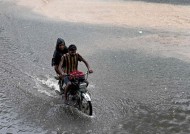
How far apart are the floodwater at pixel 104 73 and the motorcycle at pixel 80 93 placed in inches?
7.7

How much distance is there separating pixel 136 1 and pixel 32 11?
775 cm

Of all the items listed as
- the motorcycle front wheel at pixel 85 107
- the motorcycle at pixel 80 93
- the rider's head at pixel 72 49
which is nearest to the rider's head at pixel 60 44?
the rider's head at pixel 72 49

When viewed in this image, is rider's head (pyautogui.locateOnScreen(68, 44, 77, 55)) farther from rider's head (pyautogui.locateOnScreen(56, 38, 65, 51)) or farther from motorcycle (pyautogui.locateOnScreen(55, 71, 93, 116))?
rider's head (pyautogui.locateOnScreen(56, 38, 65, 51))

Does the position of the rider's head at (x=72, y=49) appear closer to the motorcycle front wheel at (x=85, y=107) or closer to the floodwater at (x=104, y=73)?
the motorcycle front wheel at (x=85, y=107)

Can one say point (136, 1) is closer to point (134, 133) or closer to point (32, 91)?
point (32, 91)

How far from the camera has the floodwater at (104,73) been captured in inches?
363

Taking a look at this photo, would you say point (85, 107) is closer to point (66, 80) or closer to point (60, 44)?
point (66, 80)

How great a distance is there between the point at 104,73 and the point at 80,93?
133 inches

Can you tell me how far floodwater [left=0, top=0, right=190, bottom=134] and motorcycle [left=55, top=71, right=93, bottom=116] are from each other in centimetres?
19

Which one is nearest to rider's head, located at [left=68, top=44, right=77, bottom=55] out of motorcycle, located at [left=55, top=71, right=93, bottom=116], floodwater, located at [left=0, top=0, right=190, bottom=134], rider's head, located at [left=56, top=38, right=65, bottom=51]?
motorcycle, located at [left=55, top=71, right=93, bottom=116]

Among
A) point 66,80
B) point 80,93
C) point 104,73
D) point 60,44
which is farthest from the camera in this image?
point 104,73

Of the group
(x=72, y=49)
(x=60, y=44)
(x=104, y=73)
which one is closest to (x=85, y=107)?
(x=72, y=49)

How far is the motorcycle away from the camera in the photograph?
9250mm

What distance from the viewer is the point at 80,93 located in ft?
30.8
